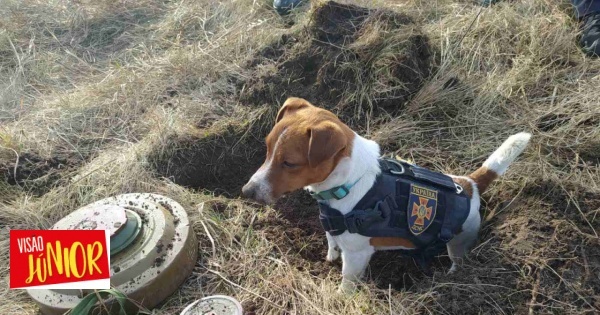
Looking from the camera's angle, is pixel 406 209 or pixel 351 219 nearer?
pixel 351 219

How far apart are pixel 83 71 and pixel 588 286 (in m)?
5.83

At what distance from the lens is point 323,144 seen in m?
2.55

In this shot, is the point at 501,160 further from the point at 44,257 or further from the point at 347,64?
the point at 44,257

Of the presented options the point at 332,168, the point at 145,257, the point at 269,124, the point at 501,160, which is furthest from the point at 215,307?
the point at 269,124

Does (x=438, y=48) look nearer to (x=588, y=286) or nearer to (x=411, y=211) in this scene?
(x=411, y=211)

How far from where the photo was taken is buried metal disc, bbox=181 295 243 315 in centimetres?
246

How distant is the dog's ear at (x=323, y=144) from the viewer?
8.36 feet

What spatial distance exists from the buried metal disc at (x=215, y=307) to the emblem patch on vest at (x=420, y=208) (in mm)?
1173

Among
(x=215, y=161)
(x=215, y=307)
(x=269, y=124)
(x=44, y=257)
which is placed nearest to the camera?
(x=44, y=257)

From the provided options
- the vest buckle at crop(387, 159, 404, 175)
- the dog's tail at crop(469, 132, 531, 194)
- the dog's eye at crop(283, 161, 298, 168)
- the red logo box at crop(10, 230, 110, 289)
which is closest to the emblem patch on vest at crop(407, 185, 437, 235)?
the vest buckle at crop(387, 159, 404, 175)

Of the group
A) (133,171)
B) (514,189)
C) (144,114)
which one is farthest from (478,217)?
(144,114)

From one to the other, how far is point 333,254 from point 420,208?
81 cm

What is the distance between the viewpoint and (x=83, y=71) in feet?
19.2

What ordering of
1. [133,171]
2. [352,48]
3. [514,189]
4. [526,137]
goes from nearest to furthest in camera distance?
[526,137]
[514,189]
[133,171]
[352,48]
